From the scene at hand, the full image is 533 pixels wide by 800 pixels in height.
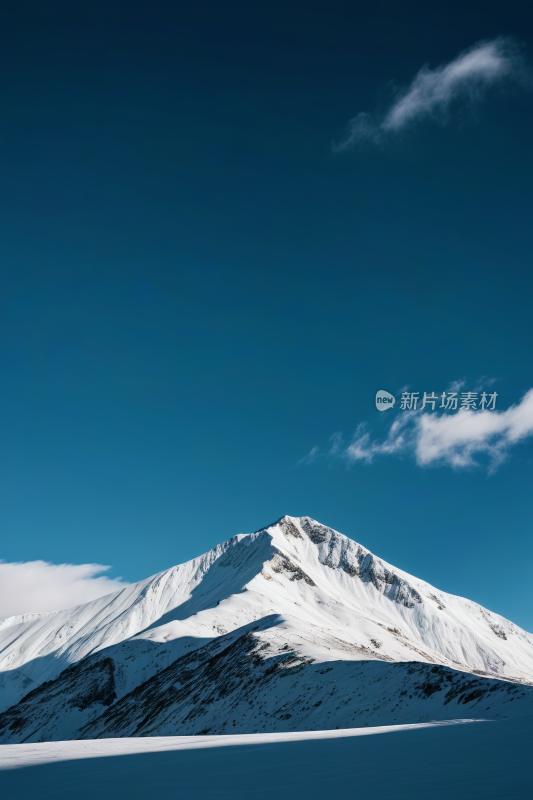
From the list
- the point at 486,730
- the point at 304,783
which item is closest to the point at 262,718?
the point at 486,730

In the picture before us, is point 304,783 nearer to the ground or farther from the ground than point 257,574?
nearer to the ground

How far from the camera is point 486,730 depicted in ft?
56.4

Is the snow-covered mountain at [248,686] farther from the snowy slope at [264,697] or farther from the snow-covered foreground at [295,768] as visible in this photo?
the snow-covered foreground at [295,768]

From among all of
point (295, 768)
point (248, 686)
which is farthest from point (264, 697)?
point (295, 768)

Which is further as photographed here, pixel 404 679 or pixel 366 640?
pixel 366 640

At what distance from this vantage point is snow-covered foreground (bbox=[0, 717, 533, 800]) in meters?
9.71

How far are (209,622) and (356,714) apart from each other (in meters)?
75.9

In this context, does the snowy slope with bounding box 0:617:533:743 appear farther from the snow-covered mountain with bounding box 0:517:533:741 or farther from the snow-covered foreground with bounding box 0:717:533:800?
the snow-covered foreground with bounding box 0:717:533:800

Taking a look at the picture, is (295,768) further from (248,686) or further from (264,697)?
(248,686)

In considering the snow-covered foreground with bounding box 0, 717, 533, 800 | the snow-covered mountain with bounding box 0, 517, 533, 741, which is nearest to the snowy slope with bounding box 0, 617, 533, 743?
the snow-covered mountain with bounding box 0, 517, 533, 741

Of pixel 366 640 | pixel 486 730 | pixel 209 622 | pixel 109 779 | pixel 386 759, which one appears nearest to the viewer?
pixel 109 779

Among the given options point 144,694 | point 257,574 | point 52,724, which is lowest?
point 52,724

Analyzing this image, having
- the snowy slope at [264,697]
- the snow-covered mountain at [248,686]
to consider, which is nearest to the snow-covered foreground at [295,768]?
the snowy slope at [264,697]

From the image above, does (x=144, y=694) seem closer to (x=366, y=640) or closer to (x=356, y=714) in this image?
(x=356, y=714)
